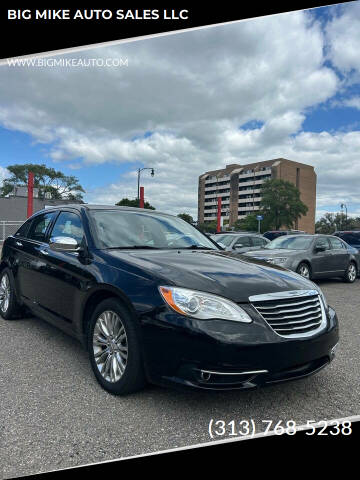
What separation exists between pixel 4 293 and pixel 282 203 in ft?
190

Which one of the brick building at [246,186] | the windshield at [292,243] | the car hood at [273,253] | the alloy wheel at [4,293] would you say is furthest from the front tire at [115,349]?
the brick building at [246,186]

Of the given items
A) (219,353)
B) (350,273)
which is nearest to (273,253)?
(350,273)

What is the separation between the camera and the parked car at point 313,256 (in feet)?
31.4

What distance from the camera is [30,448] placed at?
2.29m

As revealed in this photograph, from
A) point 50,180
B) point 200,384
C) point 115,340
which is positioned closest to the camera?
point 200,384

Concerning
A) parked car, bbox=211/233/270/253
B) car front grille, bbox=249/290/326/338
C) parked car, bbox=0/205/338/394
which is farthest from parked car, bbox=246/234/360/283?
car front grille, bbox=249/290/326/338

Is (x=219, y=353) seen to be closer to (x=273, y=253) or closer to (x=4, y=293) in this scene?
(x=4, y=293)

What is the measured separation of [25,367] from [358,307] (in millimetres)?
5854

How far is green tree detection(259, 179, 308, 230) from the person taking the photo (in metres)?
59.8

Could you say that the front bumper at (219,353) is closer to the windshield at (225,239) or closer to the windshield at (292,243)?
the windshield at (292,243)

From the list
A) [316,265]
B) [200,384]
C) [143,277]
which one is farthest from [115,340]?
[316,265]

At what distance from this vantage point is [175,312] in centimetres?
260

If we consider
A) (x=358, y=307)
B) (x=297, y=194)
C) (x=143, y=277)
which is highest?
(x=297, y=194)

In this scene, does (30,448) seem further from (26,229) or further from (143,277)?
(26,229)
